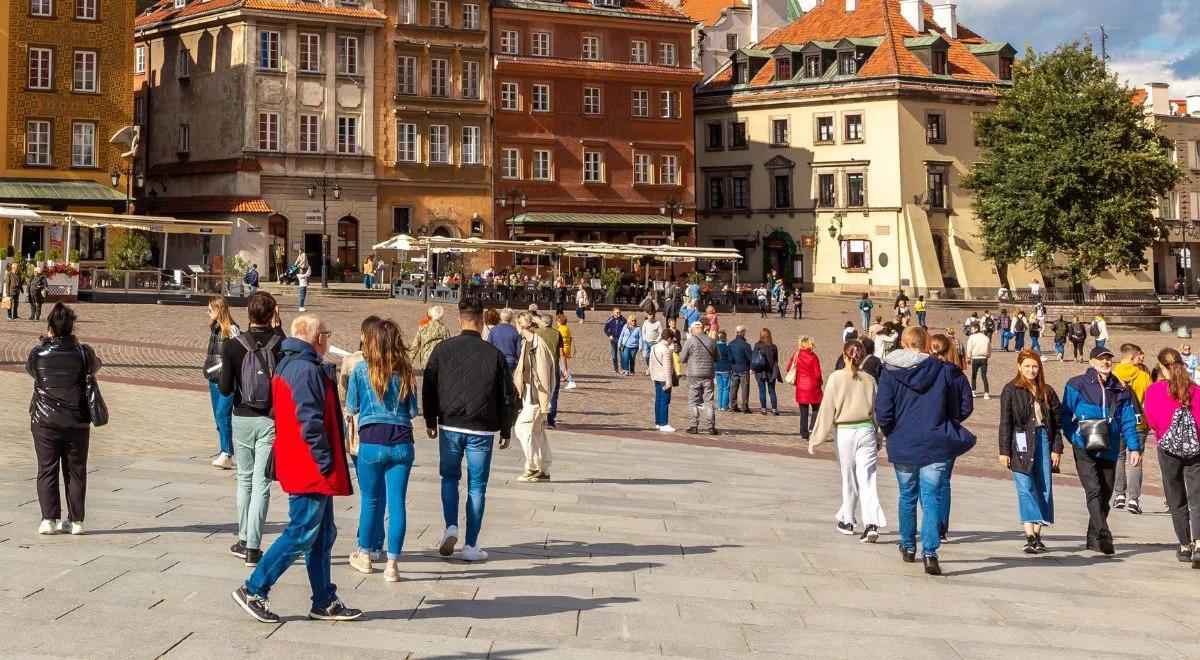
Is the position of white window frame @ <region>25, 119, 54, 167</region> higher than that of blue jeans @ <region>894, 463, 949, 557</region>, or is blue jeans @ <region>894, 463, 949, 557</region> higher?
white window frame @ <region>25, 119, 54, 167</region>

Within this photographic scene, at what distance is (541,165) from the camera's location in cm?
6488

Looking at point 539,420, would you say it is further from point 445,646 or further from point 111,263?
point 111,263

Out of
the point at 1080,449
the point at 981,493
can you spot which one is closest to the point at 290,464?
the point at 1080,449

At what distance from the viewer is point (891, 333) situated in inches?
942

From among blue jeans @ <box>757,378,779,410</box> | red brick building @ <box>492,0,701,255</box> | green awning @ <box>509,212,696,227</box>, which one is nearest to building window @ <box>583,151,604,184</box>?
red brick building @ <box>492,0,701,255</box>

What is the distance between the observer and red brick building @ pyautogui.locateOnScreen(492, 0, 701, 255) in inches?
2512

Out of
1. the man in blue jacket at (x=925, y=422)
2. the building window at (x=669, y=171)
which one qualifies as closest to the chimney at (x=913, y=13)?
the building window at (x=669, y=171)

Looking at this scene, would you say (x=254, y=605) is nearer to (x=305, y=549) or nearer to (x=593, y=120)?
(x=305, y=549)

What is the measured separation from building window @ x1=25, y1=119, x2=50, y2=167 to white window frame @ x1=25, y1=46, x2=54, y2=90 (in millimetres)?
1295

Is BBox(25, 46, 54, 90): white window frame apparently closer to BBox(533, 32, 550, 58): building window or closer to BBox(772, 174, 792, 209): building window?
BBox(533, 32, 550, 58): building window

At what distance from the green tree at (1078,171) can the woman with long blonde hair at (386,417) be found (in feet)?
174

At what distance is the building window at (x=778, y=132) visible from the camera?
70.9m

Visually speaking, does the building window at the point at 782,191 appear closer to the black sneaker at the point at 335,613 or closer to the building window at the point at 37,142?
the building window at the point at 37,142

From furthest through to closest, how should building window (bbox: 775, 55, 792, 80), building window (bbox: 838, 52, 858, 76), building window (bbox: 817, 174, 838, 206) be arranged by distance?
building window (bbox: 775, 55, 792, 80) < building window (bbox: 817, 174, 838, 206) < building window (bbox: 838, 52, 858, 76)
